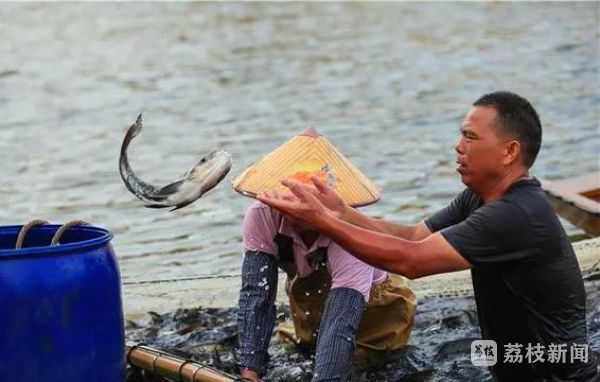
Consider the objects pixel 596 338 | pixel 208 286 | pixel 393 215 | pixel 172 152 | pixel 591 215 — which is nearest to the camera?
pixel 596 338

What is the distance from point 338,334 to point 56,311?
122 cm

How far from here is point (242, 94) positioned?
16.5 meters

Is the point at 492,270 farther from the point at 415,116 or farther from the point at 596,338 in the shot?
the point at 415,116

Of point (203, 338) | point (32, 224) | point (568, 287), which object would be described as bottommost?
point (203, 338)

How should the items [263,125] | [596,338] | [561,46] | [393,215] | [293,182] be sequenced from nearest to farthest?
→ [293,182] → [596,338] → [393,215] → [263,125] → [561,46]

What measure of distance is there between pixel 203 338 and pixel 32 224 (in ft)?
6.02

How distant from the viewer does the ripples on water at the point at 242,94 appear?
1041cm

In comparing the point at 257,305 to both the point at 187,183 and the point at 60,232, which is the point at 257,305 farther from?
the point at 60,232

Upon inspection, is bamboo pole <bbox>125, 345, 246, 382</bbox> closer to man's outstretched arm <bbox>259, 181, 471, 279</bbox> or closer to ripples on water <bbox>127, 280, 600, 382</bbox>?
ripples on water <bbox>127, 280, 600, 382</bbox>

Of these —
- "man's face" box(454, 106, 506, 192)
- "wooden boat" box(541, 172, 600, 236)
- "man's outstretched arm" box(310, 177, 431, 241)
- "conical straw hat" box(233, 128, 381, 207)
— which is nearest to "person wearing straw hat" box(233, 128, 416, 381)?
"conical straw hat" box(233, 128, 381, 207)

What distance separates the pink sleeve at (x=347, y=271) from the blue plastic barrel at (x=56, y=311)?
1.04 metres

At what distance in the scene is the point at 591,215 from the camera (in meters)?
8.61

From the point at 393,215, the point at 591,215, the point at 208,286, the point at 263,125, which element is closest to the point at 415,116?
the point at 263,125

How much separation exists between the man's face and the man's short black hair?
0.03m
